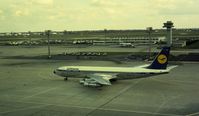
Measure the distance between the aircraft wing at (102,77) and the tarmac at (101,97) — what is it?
1634 mm

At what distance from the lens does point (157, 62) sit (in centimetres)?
6806

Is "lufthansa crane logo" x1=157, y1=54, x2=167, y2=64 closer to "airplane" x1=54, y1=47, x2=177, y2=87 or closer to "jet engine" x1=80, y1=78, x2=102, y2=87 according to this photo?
"airplane" x1=54, y1=47, x2=177, y2=87

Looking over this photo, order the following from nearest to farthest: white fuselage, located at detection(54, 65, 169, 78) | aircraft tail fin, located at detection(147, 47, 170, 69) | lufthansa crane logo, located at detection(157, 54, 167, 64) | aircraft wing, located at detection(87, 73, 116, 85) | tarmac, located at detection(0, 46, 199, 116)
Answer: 1. tarmac, located at detection(0, 46, 199, 116)
2. aircraft wing, located at detection(87, 73, 116, 85)
3. white fuselage, located at detection(54, 65, 169, 78)
4. aircraft tail fin, located at detection(147, 47, 170, 69)
5. lufthansa crane logo, located at detection(157, 54, 167, 64)

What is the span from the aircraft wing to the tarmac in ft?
5.36

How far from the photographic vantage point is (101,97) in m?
57.0

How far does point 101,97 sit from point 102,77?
10.2 m

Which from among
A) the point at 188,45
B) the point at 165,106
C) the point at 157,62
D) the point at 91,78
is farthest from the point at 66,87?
the point at 188,45

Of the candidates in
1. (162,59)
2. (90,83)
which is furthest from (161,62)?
(90,83)

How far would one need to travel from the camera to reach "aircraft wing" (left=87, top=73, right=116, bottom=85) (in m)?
62.9

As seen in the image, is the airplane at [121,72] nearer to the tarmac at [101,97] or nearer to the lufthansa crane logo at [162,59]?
the lufthansa crane logo at [162,59]

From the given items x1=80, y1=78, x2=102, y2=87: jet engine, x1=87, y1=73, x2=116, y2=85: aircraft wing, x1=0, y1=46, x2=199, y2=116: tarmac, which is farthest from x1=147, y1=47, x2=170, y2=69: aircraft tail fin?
x1=80, y1=78, x2=102, y2=87: jet engine

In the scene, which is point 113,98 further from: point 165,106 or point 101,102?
point 165,106

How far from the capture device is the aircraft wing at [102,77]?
206ft

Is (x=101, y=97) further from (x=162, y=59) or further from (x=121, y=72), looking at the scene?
(x=162, y=59)
